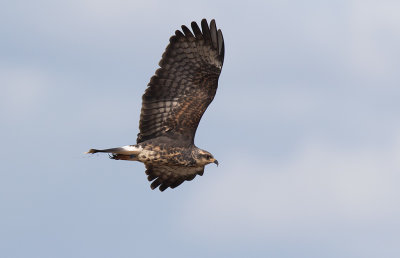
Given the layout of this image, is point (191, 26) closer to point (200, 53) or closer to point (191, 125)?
point (200, 53)

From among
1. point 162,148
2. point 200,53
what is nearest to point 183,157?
point 162,148

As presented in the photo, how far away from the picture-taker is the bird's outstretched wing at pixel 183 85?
25359mm

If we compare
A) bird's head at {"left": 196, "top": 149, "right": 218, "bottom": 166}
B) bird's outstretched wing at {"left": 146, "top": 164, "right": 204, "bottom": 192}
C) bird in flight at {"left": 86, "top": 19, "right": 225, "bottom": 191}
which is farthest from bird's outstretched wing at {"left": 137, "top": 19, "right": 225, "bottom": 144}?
bird's outstretched wing at {"left": 146, "top": 164, "right": 204, "bottom": 192}

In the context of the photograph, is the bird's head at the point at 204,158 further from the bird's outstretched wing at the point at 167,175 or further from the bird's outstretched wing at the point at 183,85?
the bird's outstretched wing at the point at 167,175

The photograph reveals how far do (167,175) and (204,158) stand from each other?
1.73 m

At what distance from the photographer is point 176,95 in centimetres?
2577

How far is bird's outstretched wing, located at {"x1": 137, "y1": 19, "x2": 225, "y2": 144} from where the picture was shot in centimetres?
2536

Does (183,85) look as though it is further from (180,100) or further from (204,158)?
(204,158)

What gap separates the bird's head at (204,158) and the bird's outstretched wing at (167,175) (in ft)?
3.53

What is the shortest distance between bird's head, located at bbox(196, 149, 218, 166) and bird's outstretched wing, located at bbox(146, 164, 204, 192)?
3.53 ft

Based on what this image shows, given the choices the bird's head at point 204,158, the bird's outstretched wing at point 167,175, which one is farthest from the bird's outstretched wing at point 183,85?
the bird's outstretched wing at point 167,175

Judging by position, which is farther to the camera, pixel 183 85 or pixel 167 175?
pixel 167 175

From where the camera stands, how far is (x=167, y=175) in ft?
90.1

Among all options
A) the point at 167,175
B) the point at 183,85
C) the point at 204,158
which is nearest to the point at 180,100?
the point at 183,85
